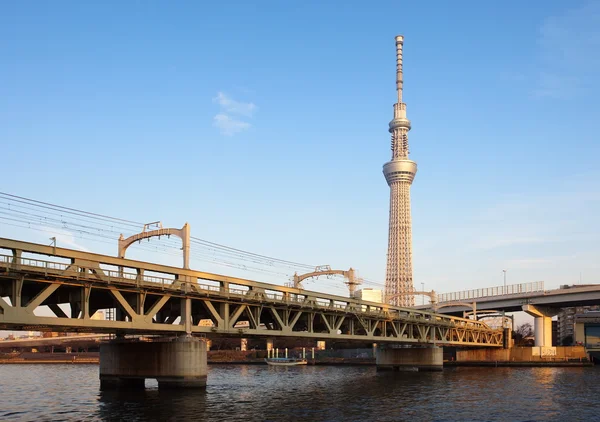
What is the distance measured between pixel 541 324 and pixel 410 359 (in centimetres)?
5975

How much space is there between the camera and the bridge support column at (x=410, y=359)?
12512 centimetres

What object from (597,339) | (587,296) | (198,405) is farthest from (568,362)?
(198,405)

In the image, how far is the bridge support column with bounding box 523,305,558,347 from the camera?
166 metres

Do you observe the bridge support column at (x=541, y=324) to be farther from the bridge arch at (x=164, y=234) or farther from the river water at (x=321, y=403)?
the bridge arch at (x=164, y=234)

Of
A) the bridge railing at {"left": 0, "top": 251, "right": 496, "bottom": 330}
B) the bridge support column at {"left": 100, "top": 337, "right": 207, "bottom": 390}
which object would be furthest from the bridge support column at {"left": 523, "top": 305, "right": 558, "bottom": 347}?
the bridge support column at {"left": 100, "top": 337, "right": 207, "bottom": 390}

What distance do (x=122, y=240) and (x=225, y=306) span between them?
14485 mm

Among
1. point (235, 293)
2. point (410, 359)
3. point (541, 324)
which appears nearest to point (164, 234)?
point (235, 293)

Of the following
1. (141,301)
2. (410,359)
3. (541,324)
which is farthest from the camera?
(541,324)

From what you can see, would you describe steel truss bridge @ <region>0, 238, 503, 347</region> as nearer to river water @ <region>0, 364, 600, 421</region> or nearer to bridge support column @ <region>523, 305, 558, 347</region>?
river water @ <region>0, 364, 600, 421</region>

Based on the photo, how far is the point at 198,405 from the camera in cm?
5759

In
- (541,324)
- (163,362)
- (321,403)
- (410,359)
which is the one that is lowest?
(410,359)

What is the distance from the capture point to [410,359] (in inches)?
4985

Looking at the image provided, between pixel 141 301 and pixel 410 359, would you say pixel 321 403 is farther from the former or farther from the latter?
pixel 410 359

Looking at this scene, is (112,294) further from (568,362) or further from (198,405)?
(568,362)
